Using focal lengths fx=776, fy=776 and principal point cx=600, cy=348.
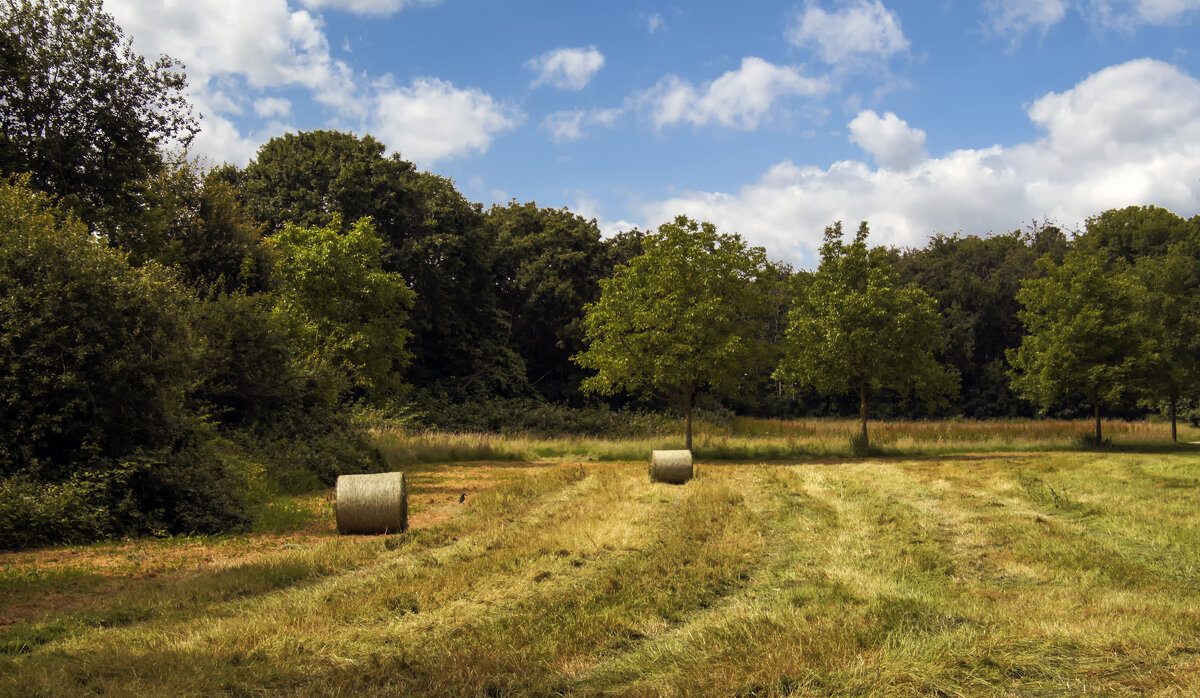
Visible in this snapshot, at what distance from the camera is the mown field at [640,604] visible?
5.25 meters

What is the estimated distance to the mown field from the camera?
525 cm

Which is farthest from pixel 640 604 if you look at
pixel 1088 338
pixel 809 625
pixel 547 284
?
pixel 547 284

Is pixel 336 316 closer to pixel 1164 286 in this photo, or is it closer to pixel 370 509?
pixel 370 509

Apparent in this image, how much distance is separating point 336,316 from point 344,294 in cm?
107

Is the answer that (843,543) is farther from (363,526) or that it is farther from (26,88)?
(26,88)

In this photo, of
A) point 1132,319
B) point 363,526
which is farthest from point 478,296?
point 363,526

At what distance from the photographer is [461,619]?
22.1 ft

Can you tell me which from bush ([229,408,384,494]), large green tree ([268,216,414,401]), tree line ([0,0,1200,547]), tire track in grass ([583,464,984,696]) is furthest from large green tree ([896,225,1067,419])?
tire track in grass ([583,464,984,696])

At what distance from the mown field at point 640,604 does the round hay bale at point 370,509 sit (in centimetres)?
55

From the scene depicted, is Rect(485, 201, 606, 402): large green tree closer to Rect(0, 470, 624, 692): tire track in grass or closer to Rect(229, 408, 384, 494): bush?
Rect(229, 408, 384, 494): bush

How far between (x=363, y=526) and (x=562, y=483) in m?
6.85

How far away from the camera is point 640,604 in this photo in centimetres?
709

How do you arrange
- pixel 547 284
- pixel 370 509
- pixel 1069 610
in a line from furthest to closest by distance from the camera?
pixel 547 284
pixel 370 509
pixel 1069 610

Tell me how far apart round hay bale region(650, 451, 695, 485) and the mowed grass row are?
9.25 meters
